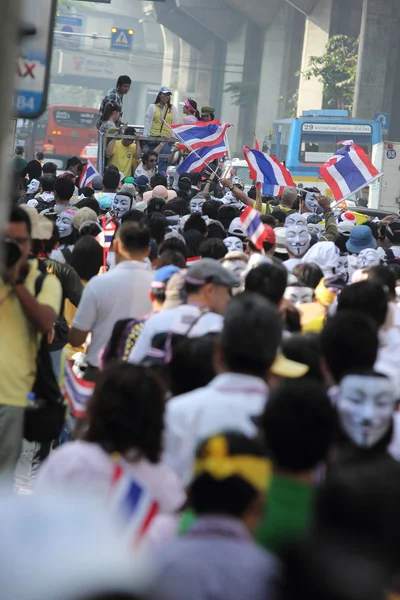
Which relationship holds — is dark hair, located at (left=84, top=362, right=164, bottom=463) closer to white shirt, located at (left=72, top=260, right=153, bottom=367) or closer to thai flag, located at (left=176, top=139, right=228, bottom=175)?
white shirt, located at (left=72, top=260, right=153, bottom=367)

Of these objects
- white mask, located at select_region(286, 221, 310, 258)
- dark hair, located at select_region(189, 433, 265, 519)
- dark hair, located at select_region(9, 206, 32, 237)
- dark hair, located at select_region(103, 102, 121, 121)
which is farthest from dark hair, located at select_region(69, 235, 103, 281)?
dark hair, located at select_region(103, 102, 121, 121)

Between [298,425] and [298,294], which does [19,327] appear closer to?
[298,294]

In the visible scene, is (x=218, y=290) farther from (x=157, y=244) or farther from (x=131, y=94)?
(x=131, y=94)

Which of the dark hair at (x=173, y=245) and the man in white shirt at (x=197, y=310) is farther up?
the dark hair at (x=173, y=245)

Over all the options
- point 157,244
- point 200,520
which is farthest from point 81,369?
point 200,520

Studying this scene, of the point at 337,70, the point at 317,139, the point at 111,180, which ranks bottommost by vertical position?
the point at 111,180

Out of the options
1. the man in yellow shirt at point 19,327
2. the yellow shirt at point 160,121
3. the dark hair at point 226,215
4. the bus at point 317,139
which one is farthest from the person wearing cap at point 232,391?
the bus at point 317,139

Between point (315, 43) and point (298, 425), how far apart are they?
54844mm

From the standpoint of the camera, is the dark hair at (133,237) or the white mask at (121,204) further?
the white mask at (121,204)

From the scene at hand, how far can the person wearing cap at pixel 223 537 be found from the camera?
1.69 meters

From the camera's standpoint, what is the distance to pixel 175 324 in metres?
5.10

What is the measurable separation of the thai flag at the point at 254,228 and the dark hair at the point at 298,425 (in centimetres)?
506

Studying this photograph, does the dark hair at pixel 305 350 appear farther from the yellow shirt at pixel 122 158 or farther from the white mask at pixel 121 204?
the yellow shirt at pixel 122 158

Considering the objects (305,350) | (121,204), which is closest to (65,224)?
(121,204)
